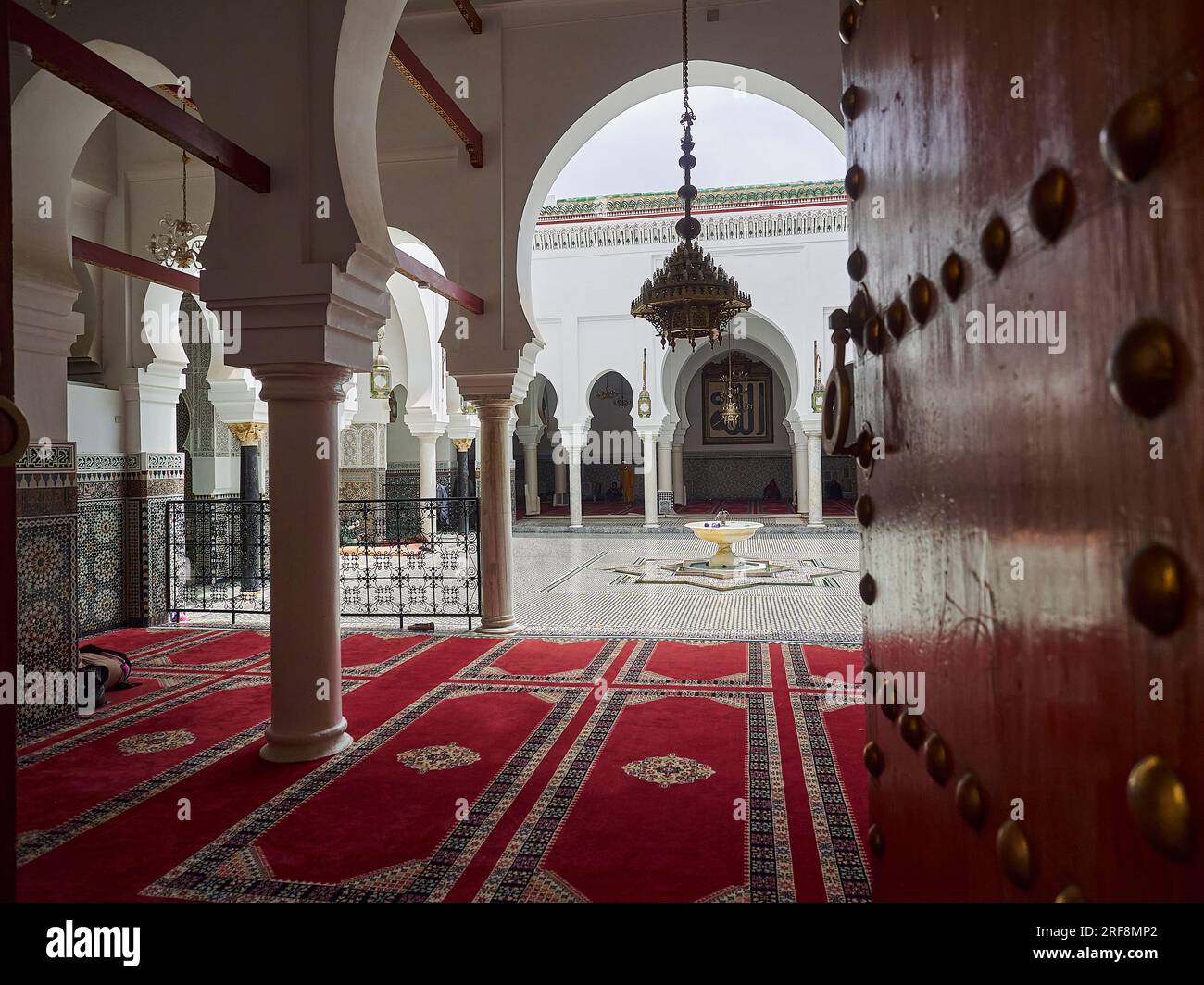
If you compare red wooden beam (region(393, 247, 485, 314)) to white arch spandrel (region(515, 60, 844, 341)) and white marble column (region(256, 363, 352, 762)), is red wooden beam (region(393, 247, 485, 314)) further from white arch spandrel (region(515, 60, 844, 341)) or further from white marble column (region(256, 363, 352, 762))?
white marble column (region(256, 363, 352, 762))

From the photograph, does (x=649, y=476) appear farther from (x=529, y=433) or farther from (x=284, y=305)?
(x=284, y=305)

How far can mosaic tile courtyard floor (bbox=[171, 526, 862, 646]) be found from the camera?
4664mm

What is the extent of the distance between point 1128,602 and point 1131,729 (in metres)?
0.05

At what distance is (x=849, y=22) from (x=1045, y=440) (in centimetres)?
64

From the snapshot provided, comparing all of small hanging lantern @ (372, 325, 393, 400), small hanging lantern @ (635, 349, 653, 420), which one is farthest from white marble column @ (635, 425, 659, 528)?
small hanging lantern @ (372, 325, 393, 400)

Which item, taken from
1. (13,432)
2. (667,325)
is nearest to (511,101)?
(667,325)

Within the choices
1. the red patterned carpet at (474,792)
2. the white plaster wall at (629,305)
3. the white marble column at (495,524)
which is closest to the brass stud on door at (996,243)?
the red patterned carpet at (474,792)

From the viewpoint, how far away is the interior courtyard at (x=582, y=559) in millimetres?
334

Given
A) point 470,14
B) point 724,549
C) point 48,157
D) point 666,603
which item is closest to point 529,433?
point 724,549

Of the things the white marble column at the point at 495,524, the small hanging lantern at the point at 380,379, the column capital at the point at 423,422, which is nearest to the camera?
the white marble column at the point at 495,524

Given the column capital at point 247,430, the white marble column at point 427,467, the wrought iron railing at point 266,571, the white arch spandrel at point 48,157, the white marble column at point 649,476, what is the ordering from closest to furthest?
the white arch spandrel at point 48,157 → the wrought iron railing at point 266,571 → the column capital at point 247,430 → the white marble column at point 427,467 → the white marble column at point 649,476

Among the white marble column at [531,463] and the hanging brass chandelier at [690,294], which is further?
the white marble column at [531,463]

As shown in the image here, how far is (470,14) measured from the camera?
13.6 ft

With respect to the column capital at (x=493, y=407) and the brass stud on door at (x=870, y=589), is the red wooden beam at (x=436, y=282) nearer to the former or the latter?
the column capital at (x=493, y=407)
